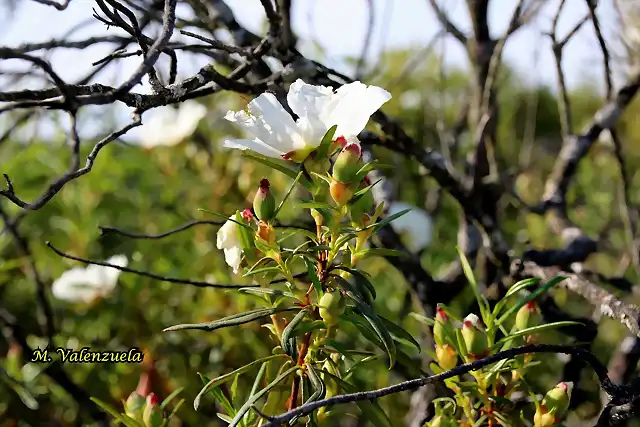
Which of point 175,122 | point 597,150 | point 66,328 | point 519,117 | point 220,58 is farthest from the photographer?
point 519,117

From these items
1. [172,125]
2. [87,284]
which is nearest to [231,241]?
[87,284]

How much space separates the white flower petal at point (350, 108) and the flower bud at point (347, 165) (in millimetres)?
33

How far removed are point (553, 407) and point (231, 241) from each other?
0.33m

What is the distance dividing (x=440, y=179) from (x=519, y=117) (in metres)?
4.75

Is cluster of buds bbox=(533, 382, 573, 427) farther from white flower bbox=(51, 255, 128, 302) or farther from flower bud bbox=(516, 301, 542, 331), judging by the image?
white flower bbox=(51, 255, 128, 302)

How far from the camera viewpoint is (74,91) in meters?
0.46

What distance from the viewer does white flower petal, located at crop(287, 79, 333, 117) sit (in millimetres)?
581

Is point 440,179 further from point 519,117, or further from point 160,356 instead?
point 519,117

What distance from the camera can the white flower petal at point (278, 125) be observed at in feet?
1.88

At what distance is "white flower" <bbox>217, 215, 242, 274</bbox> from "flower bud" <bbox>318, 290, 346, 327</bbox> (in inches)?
4.1

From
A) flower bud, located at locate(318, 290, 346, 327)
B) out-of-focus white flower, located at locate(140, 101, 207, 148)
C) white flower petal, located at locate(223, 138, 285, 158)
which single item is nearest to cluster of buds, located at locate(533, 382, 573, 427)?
flower bud, located at locate(318, 290, 346, 327)

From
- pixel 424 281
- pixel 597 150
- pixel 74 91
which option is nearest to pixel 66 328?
pixel 424 281

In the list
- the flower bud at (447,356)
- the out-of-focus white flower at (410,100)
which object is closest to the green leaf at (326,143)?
the flower bud at (447,356)

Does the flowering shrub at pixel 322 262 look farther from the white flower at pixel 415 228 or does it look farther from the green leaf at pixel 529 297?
the white flower at pixel 415 228
